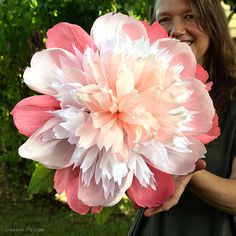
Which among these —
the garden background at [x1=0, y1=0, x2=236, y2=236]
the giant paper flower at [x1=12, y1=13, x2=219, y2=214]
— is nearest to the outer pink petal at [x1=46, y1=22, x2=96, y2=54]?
the giant paper flower at [x1=12, y1=13, x2=219, y2=214]

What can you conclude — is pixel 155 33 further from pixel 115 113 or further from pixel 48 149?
pixel 48 149

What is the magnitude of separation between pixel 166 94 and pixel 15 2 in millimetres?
3166

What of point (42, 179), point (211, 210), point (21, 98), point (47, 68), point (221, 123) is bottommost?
point (21, 98)

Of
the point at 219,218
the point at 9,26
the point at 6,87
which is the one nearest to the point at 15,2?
the point at 9,26

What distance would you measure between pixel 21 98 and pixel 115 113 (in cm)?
397

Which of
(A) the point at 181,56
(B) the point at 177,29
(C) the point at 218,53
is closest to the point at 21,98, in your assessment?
(C) the point at 218,53

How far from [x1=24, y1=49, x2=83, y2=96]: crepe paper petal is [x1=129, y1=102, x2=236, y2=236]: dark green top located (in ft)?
2.24

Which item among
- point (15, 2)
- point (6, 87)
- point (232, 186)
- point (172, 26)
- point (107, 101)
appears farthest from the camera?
point (6, 87)

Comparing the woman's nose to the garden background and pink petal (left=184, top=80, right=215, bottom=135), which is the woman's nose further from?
the garden background

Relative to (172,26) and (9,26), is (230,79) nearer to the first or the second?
(172,26)

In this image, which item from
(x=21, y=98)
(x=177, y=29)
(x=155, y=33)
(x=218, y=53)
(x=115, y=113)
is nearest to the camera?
(x=115, y=113)

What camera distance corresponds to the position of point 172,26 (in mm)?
1445

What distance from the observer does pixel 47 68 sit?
100 centimetres

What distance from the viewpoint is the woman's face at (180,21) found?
1.44 metres
